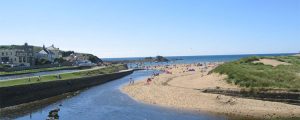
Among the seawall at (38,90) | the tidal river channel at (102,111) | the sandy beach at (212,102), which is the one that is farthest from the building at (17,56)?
the tidal river channel at (102,111)

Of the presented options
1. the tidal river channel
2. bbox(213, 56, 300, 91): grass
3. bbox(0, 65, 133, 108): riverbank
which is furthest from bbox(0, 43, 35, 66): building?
bbox(213, 56, 300, 91): grass

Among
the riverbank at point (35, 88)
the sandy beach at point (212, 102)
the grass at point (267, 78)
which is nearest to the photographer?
the sandy beach at point (212, 102)

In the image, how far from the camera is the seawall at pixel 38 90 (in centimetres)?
4328

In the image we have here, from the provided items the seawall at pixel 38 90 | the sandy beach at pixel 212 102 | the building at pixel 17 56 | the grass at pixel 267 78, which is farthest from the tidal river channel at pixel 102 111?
the building at pixel 17 56

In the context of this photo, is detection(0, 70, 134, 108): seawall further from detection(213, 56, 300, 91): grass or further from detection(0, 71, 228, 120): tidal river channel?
detection(213, 56, 300, 91): grass

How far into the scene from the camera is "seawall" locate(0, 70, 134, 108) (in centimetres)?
4328

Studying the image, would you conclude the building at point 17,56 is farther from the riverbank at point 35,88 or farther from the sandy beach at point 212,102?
the sandy beach at point 212,102

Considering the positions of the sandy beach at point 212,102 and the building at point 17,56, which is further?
the building at point 17,56

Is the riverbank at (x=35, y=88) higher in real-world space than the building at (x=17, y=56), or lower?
lower

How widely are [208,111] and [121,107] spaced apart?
10049 millimetres

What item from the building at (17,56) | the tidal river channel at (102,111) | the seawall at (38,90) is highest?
the building at (17,56)

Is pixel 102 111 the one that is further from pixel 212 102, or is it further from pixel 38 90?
pixel 38 90

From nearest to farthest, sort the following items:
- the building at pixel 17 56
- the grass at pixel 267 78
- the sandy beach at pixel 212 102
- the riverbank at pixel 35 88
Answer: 1. the sandy beach at pixel 212 102
2. the riverbank at pixel 35 88
3. the grass at pixel 267 78
4. the building at pixel 17 56

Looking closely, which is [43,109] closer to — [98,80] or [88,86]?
[88,86]
